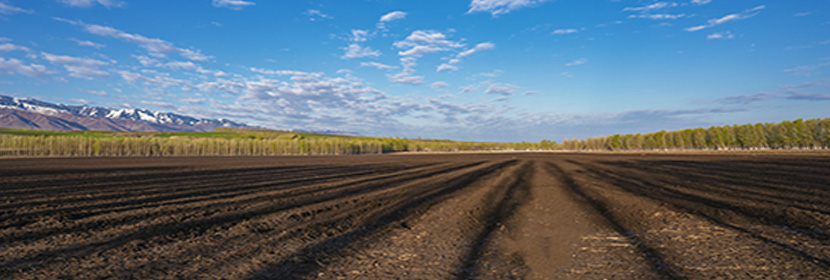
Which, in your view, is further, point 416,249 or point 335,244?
point 335,244

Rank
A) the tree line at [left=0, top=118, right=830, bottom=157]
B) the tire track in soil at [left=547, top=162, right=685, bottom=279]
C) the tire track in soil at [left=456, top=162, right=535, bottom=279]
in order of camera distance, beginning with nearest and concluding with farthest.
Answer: the tire track in soil at [left=547, top=162, right=685, bottom=279] → the tire track in soil at [left=456, top=162, right=535, bottom=279] → the tree line at [left=0, top=118, right=830, bottom=157]

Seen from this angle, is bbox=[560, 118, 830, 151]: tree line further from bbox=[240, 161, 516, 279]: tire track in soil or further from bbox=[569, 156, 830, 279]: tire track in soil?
bbox=[240, 161, 516, 279]: tire track in soil

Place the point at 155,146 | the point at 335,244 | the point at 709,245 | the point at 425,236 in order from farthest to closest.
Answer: the point at 155,146, the point at 425,236, the point at 335,244, the point at 709,245

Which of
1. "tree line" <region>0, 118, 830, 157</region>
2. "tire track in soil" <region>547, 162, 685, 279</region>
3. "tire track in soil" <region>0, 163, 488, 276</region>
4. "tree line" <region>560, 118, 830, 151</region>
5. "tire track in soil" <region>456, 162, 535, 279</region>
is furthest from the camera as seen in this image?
"tree line" <region>0, 118, 830, 157</region>

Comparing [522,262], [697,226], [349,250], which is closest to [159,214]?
[349,250]

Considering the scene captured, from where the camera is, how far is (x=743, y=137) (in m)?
89.9

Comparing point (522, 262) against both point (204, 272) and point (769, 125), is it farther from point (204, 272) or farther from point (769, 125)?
point (769, 125)

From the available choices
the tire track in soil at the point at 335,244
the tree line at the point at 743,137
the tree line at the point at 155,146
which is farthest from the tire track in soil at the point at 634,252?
the tree line at the point at 155,146

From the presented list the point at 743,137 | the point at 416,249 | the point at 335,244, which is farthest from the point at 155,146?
the point at 743,137

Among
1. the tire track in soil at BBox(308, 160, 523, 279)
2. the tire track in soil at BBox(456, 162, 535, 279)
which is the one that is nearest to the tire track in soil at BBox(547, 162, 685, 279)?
the tire track in soil at BBox(456, 162, 535, 279)

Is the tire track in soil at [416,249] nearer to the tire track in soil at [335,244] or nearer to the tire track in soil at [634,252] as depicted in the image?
the tire track in soil at [335,244]

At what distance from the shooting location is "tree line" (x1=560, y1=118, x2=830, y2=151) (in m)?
74.7

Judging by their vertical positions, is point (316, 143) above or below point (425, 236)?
above

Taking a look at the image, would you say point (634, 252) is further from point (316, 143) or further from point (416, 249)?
point (316, 143)
